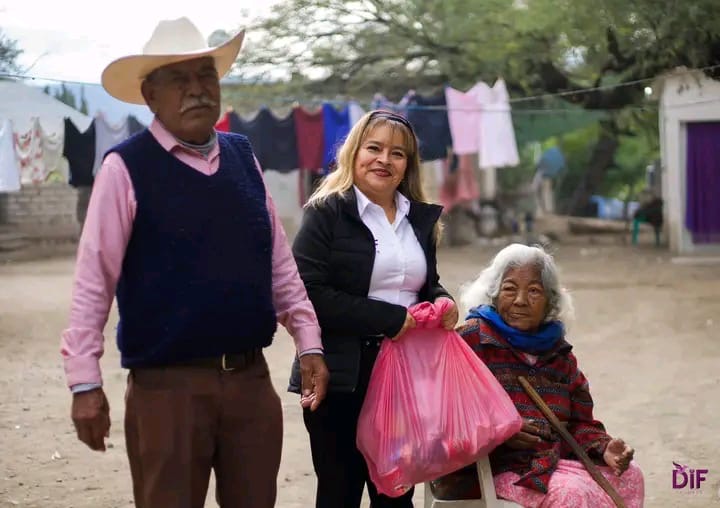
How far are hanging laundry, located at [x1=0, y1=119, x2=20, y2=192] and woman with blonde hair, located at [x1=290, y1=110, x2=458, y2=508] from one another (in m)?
8.66

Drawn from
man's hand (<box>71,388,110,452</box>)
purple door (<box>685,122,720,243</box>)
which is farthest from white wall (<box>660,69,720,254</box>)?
man's hand (<box>71,388,110,452</box>)

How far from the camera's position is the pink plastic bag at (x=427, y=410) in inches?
118

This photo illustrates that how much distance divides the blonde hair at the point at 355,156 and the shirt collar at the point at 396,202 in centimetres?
3

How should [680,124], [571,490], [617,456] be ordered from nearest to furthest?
[571,490], [617,456], [680,124]

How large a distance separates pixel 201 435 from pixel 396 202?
1085 millimetres

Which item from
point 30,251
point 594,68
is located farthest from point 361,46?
point 30,251

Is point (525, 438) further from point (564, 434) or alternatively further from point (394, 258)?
point (394, 258)

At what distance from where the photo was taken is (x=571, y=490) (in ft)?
10.2

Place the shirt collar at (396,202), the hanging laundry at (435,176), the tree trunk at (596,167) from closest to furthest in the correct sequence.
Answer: the shirt collar at (396,202) < the hanging laundry at (435,176) < the tree trunk at (596,167)

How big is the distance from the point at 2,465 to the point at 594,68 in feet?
47.1

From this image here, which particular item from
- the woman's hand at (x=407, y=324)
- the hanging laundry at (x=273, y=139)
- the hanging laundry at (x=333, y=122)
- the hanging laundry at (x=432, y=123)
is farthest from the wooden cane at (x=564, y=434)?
the hanging laundry at (x=333, y=122)

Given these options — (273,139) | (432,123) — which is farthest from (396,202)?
(273,139)

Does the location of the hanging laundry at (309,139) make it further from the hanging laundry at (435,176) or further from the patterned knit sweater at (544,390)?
the patterned knit sweater at (544,390)

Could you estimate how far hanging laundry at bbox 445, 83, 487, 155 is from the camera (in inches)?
587
